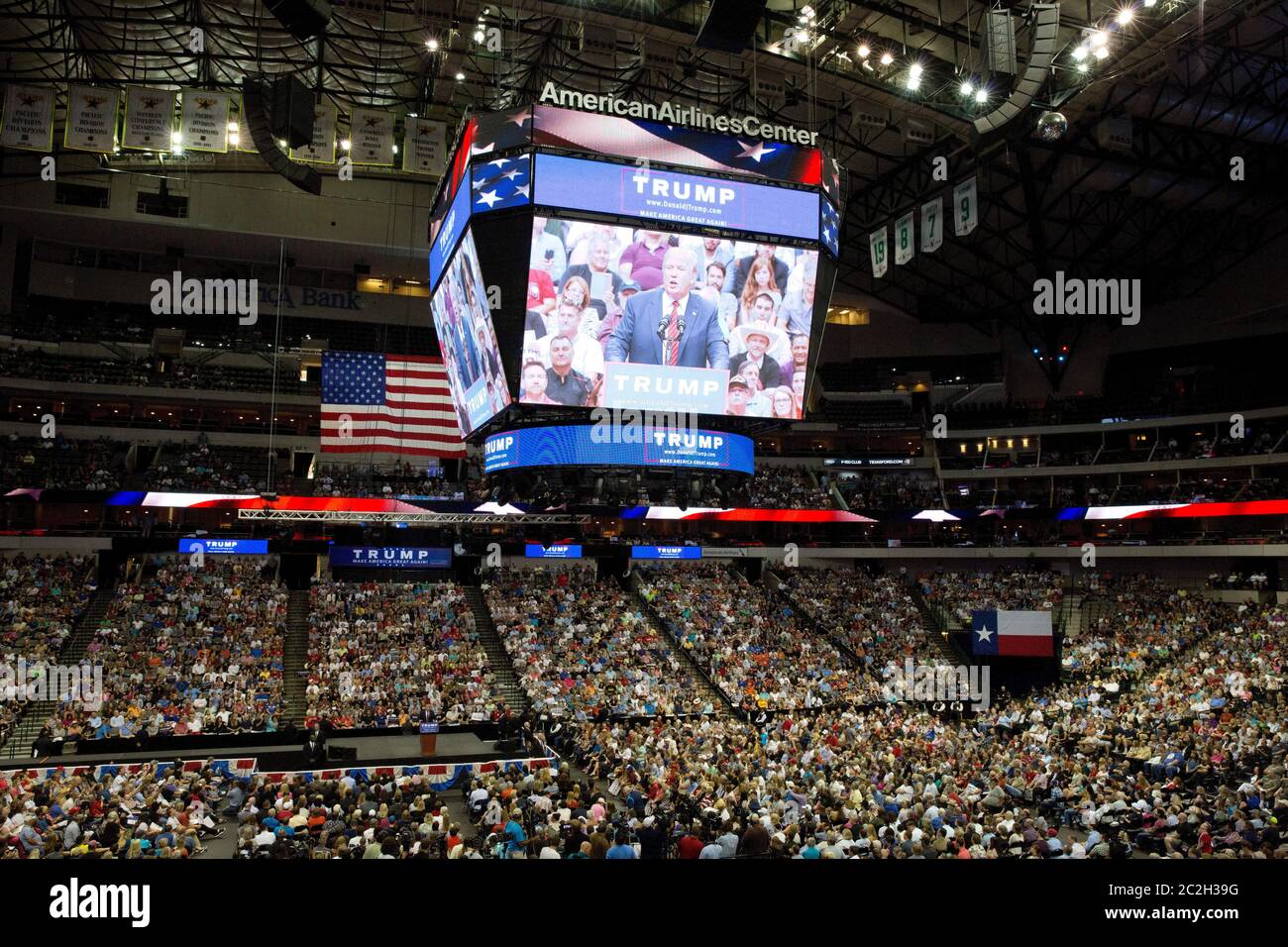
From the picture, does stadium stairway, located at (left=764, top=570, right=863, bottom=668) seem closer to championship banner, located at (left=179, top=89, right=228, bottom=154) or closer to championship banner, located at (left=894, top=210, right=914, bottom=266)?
championship banner, located at (left=894, top=210, right=914, bottom=266)

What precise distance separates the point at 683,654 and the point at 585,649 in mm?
3163

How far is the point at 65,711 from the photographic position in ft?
68.2

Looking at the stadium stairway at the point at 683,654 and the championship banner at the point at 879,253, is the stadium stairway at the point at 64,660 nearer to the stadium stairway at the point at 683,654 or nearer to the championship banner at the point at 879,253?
the stadium stairway at the point at 683,654

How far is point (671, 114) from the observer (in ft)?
62.0

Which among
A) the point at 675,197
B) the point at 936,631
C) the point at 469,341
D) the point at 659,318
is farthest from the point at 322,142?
the point at 936,631

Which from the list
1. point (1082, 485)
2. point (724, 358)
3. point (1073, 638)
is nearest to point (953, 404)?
point (1082, 485)

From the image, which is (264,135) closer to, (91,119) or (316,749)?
(91,119)

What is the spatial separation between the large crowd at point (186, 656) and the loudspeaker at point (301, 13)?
14.4 meters

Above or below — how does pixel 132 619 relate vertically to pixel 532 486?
below

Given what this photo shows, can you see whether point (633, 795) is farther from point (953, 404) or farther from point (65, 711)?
point (953, 404)

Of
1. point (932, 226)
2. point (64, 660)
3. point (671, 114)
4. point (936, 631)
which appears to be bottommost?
point (64, 660)

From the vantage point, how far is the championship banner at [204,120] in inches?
968

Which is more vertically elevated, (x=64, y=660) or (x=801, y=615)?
(x=801, y=615)
